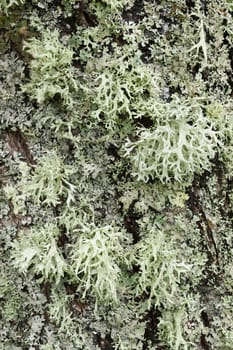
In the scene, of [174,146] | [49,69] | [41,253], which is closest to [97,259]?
[41,253]

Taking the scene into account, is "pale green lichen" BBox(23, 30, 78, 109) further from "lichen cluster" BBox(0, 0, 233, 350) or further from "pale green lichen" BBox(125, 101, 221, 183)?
"pale green lichen" BBox(125, 101, 221, 183)

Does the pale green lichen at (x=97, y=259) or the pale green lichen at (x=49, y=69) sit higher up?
the pale green lichen at (x=49, y=69)

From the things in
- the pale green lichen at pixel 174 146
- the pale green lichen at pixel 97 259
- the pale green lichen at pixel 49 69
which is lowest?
the pale green lichen at pixel 97 259

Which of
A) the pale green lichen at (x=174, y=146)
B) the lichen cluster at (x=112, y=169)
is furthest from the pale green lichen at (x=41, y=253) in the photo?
the pale green lichen at (x=174, y=146)

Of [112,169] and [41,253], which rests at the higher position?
[112,169]

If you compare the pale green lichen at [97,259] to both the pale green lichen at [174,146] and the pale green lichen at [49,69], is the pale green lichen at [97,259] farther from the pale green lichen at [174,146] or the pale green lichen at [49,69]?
the pale green lichen at [49,69]

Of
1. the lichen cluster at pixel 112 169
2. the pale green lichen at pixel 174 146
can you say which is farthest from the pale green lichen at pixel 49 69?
the pale green lichen at pixel 174 146

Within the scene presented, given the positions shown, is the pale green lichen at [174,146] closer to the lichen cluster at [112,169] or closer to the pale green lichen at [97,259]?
the lichen cluster at [112,169]

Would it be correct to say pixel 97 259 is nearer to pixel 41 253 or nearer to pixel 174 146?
pixel 41 253
